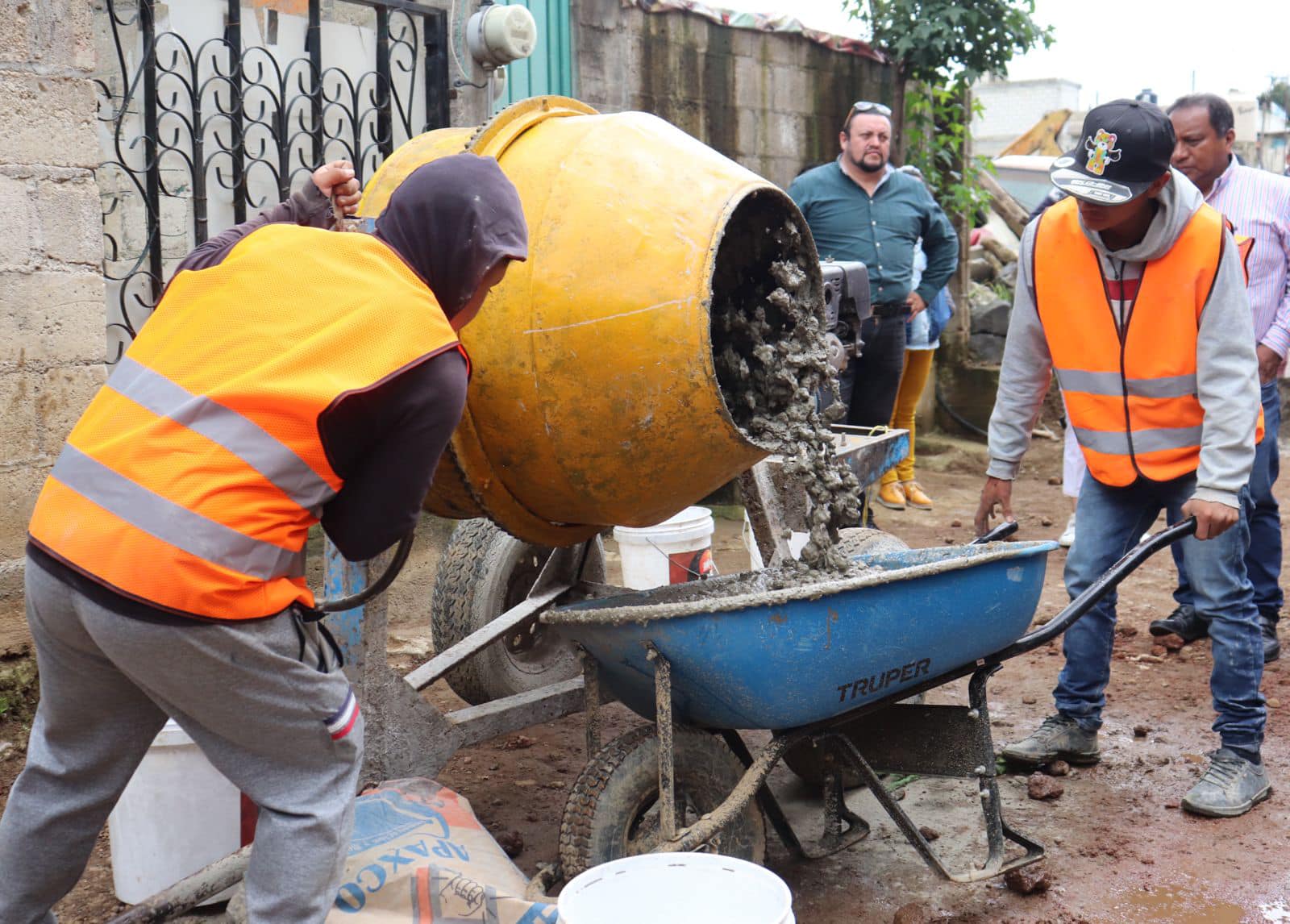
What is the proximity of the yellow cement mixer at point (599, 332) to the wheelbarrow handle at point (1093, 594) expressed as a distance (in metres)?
0.71

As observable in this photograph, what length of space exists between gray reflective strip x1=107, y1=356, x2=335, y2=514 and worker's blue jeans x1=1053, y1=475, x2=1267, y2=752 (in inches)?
84.7

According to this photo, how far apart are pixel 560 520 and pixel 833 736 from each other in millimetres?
761

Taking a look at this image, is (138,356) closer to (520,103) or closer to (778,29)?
(520,103)

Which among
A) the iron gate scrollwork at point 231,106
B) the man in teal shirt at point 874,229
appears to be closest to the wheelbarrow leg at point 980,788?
the iron gate scrollwork at point 231,106

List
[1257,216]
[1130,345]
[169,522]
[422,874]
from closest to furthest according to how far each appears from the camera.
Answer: [169,522] → [422,874] → [1130,345] → [1257,216]

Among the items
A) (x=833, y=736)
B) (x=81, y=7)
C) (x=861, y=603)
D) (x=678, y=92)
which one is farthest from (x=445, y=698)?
(x=678, y=92)

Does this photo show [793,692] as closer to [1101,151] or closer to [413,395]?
[413,395]

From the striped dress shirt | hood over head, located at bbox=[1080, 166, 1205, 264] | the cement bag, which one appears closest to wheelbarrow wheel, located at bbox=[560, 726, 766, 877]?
the cement bag

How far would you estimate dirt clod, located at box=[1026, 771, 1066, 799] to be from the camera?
3306mm

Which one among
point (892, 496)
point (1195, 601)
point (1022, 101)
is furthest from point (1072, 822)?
point (1022, 101)

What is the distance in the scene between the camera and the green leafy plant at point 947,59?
25.4 feet

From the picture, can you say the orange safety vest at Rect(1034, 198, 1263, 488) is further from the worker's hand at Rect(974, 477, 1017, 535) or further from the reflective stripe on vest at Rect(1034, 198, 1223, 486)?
the worker's hand at Rect(974, 477, 1017, 535)

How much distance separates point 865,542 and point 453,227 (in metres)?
1.88

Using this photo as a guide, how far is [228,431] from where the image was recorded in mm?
1810
